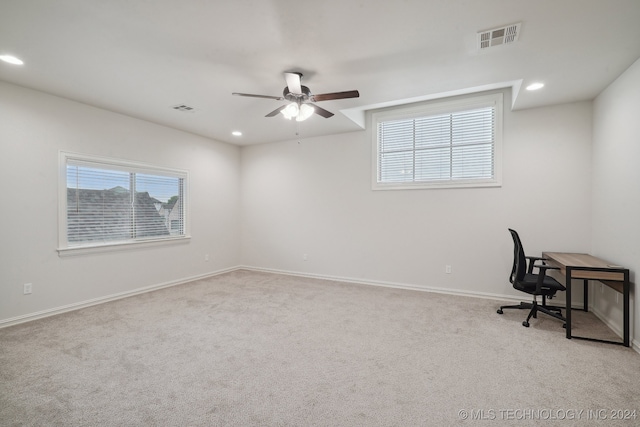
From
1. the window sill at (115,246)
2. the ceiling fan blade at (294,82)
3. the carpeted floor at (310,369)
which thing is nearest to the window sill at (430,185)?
the carpeted floor at (310,369)

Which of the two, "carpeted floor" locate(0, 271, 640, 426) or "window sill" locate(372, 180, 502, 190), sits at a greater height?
"window sill" locate(372, 180, 502, 190)

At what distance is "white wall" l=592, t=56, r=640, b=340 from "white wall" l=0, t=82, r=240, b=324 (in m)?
5.97

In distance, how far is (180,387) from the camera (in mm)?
2141

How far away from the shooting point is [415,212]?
4.68 m

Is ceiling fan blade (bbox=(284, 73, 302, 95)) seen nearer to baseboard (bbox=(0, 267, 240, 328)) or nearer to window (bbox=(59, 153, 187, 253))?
window (bbox=(59, 153, 187, 253))

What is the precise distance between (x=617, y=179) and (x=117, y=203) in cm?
631

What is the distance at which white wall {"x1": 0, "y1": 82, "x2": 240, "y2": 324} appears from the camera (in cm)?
328

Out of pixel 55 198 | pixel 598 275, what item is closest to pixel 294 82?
pixel 55 198

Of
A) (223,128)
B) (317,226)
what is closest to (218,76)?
(223,128)

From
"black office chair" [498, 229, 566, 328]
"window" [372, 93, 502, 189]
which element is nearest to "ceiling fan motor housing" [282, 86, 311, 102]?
"window" [372, 93, 502, 189]

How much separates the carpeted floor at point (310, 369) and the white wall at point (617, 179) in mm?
811

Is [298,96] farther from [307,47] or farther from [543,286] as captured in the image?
[543,286]

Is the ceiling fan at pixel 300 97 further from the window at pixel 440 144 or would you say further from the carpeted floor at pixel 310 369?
the carpeted floor at pixel 310 369

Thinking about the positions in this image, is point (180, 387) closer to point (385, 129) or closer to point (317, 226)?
point (317, 226)
